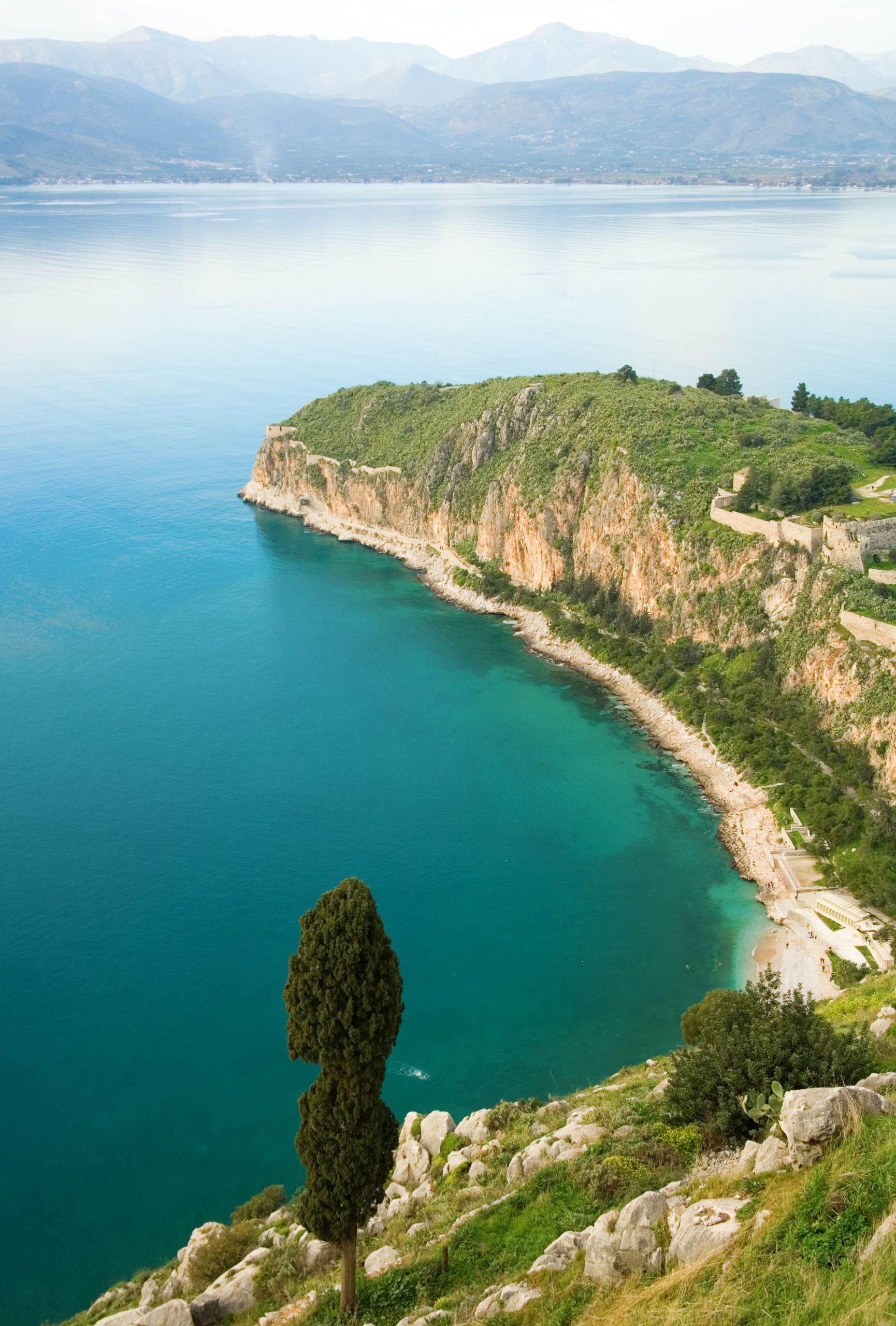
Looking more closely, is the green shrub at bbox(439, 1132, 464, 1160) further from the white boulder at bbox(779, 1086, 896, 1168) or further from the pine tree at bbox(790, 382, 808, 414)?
the pine tree at bbox(790, 382, 808, 414)

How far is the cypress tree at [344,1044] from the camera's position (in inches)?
568

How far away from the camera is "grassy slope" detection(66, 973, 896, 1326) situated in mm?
10828

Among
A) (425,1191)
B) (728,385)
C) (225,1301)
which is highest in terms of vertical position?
(728,385)

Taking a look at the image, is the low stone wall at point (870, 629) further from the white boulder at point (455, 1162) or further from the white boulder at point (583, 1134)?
the white boulder at point (455, 1162)

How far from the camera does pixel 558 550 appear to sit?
55.9 meters

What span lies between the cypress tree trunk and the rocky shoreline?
17.5 meters

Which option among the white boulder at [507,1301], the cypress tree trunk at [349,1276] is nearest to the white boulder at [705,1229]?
the white boulder at [507,1301]

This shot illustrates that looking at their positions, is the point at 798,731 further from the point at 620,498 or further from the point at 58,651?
the point at 58,651

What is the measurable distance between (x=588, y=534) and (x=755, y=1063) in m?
40.4

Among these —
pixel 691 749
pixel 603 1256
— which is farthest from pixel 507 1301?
pixel 691 749

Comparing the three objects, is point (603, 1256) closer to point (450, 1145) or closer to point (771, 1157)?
point (771, 1157)

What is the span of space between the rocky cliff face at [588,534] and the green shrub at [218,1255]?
25242mm

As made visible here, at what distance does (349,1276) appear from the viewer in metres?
14.9

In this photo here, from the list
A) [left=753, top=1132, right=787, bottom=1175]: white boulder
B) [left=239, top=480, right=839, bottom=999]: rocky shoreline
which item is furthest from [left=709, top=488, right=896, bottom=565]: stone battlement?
[left=753, top=1132, right=787, bottom=1175]: white boulder
